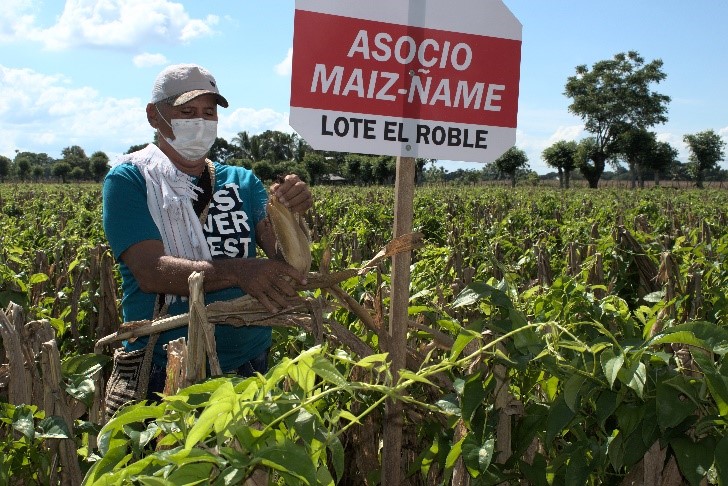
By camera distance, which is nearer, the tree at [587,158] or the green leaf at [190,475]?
the green leaf at [190,475]

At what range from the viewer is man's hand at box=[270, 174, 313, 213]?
212cm

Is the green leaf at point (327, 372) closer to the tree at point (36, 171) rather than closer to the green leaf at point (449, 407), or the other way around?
the green leaf at point (449, 407)

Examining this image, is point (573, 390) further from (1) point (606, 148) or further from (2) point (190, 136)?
(1) point (606, 148)

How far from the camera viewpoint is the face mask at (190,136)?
2695 millimetres

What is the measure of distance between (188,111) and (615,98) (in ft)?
309

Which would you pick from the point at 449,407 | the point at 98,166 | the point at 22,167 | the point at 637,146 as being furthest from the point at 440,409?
the point at 22,167

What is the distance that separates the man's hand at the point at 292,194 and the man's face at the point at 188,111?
704 millimetres

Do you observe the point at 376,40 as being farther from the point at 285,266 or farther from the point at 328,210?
the point at 328,210

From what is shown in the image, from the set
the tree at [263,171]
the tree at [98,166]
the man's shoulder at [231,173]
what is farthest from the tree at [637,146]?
the man's shoulder at [231,173]

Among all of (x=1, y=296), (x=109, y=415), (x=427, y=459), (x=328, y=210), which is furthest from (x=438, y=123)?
(x=328, y=210)

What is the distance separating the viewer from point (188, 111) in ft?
8.84

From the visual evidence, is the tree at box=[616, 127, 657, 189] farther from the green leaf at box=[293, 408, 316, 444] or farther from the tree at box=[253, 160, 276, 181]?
the green leaf at box=[293, 408, 316, 444]

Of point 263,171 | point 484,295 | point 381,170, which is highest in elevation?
point 381,170

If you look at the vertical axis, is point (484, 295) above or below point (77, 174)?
above
